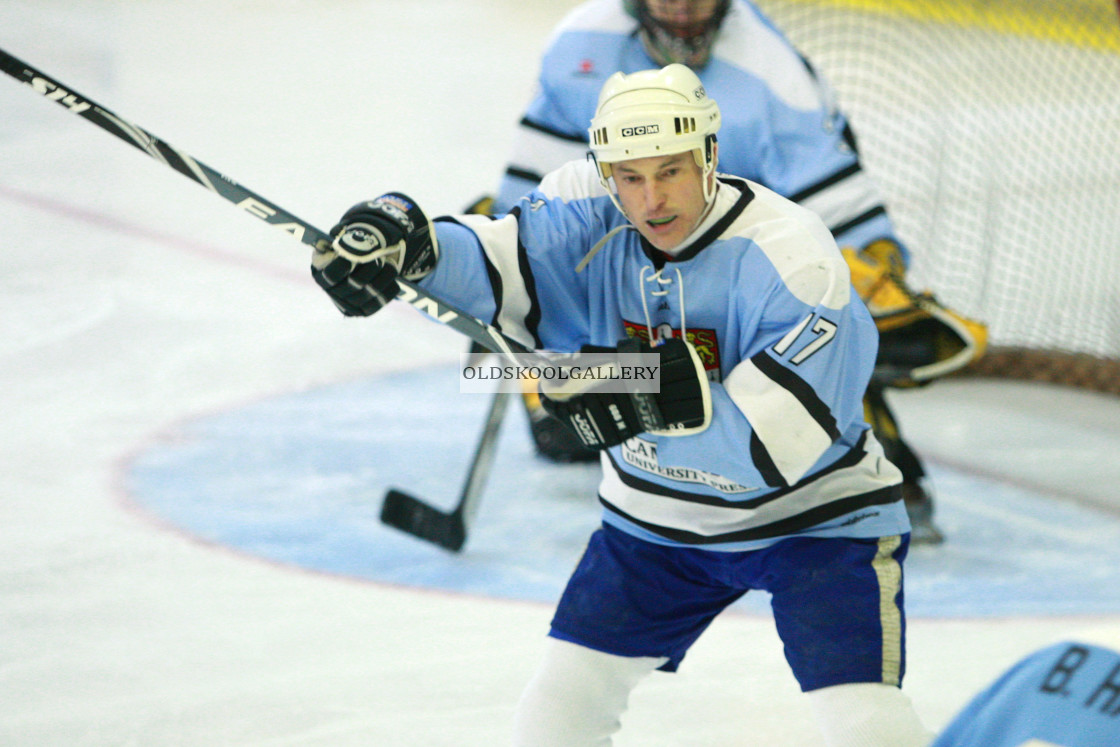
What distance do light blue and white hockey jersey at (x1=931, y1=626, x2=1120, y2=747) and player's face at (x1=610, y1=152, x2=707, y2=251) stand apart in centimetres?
87

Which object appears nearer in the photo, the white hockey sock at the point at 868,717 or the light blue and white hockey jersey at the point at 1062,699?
the light blue and white hockey jersey at the point at 1062,699

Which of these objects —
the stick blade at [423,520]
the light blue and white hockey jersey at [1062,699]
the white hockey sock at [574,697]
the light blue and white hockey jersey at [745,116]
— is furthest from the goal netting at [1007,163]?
the light blue and white hockey jersey at [1062,699]

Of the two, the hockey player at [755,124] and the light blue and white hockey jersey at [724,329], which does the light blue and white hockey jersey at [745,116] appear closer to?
the hockey player at [755,124]

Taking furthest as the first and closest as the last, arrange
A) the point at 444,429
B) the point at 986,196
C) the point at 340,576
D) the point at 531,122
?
the point at 986,196, the point at 444,429, the point at 531,122, the point at 340,576

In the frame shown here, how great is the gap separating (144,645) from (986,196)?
4490 mm

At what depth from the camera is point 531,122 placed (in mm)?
3324

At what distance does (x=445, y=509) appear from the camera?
3484mm

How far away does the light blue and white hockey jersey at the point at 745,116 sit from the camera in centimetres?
321

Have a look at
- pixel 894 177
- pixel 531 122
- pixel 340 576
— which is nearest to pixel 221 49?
pixel 894 177

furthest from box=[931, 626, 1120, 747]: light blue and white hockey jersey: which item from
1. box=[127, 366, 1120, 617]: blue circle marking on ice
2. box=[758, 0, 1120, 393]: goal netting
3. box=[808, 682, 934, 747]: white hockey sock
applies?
box=[758, 0, 1120, 393]: goal netting

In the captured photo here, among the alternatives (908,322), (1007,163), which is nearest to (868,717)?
(908,322)

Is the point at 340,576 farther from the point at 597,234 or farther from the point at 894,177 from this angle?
the point at 894,177

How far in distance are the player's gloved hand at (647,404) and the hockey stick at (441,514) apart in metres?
1.47

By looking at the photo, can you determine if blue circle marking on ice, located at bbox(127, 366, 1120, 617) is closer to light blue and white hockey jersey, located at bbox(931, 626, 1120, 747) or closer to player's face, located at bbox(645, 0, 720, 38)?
player's face, located at bbox(645, 0, 720, 38)
